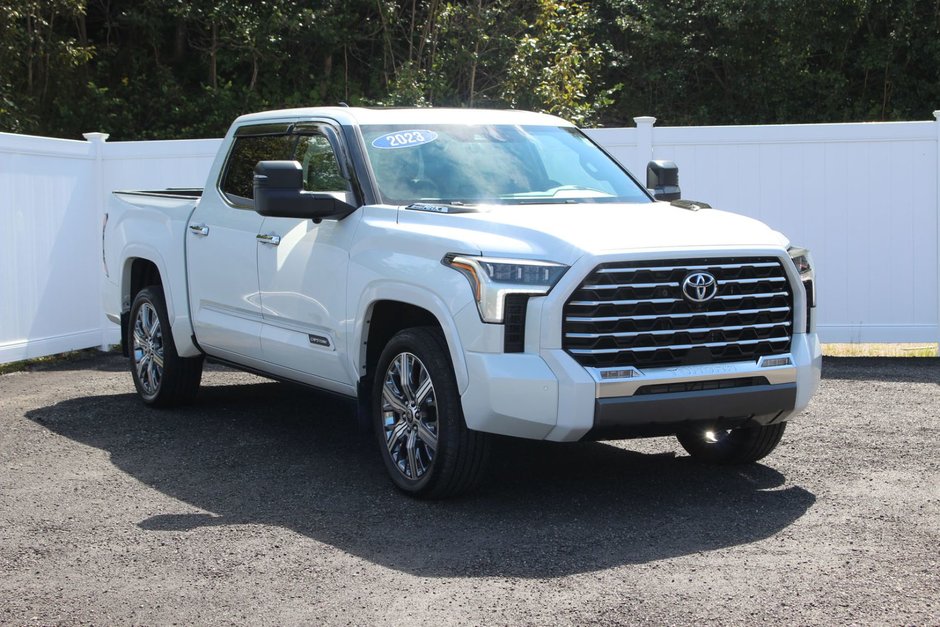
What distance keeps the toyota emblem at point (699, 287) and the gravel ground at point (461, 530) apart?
106 centimetres

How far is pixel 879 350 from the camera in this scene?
13.1 m

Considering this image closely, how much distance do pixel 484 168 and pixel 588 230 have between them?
129cm

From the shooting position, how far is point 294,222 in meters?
7.58

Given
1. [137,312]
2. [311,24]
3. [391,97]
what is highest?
[311,24]

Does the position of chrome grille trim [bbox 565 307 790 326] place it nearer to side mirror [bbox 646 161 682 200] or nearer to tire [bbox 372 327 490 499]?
tire [bbox 372 327 490 499]

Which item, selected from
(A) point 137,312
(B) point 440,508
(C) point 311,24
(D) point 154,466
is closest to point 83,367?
(A) point 137,312

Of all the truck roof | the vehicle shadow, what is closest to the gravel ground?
the vehicle shadow

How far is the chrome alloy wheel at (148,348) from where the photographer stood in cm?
937

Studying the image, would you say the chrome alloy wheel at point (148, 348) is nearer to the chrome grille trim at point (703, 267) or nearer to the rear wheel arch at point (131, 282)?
the rear wheel arch at point (131, 282)

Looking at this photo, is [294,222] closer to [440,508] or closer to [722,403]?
[440,508]

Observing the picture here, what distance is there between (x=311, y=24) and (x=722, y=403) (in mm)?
17280

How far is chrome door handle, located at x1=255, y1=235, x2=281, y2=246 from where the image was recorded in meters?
7.68

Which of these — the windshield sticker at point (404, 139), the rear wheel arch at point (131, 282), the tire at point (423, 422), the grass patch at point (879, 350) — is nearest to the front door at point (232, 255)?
the windshield sticker at point (404, 139)

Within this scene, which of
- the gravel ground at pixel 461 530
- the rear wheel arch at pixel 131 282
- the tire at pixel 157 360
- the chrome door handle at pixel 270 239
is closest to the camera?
the gravel ground at pixel 461 530
